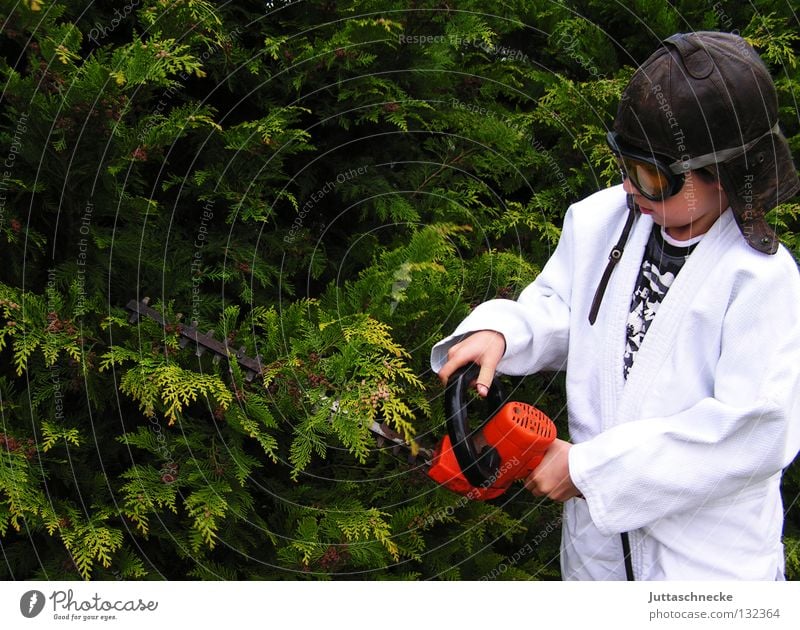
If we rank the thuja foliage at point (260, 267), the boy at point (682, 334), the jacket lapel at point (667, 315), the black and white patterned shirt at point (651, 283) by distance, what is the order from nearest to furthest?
→ the boy at point (682, 334)
the jacket lapel at point (667, 315)
the black and white patterned shirt at point (651, 283)
the thuja foliage at point (260, 267)

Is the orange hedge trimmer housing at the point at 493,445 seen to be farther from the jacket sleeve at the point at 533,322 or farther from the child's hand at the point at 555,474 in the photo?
the jacket sleeve at the point at 533,322

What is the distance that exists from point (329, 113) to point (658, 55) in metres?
1.07

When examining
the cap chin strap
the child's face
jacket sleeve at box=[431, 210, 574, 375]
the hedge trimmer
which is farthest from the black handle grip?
the cap chin strap

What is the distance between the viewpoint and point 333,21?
2.25m

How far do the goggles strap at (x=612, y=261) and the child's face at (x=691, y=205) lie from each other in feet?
0.40

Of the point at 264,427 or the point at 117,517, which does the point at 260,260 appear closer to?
the point at 264,427

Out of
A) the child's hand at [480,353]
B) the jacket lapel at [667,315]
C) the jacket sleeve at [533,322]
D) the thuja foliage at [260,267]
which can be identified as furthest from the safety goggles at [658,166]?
the thuja foliage at [260,267]

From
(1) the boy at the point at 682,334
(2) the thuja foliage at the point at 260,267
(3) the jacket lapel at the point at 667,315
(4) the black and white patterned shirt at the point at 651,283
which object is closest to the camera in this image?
(1) the boy at the point at 682,334

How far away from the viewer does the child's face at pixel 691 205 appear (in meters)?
1.51

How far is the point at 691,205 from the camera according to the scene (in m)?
1.53

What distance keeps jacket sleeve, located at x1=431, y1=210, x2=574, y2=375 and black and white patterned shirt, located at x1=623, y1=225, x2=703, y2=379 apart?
6.9 inches

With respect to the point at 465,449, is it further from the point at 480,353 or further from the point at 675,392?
the point at 675,392

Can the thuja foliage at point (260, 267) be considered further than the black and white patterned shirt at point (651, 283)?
Yes
